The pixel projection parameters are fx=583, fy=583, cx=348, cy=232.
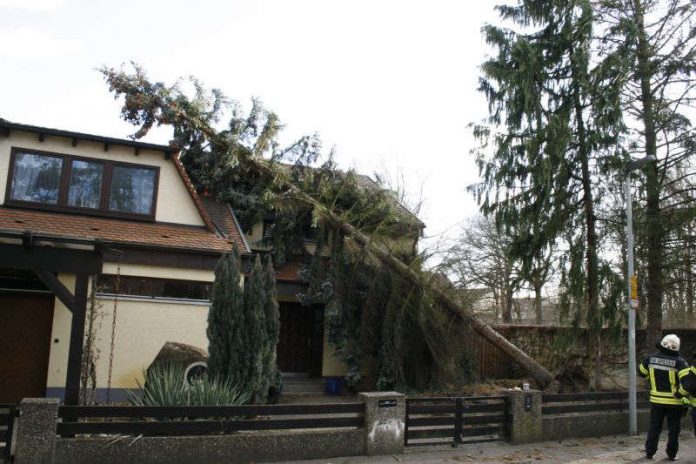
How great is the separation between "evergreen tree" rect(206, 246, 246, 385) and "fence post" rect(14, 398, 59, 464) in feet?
12.4

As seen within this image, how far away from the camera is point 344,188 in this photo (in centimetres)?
1681

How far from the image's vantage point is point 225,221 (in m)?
16.1

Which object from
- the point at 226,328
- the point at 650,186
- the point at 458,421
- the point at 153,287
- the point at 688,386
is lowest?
the point at 458,421

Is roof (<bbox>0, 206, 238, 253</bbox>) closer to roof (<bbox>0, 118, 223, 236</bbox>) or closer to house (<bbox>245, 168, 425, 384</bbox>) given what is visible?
roof (<bbox>0, 118, 223, 236</bbox>)

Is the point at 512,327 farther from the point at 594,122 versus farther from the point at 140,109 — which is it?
the point at 140,109

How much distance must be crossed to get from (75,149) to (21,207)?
1798 mm

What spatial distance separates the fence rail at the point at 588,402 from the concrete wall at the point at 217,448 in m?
3.80

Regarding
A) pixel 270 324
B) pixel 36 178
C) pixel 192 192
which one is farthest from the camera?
pixel 192 192

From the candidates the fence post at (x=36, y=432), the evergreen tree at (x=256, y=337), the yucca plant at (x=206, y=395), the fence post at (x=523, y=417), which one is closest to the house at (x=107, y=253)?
the evergreen tree at (x=256, y=337)

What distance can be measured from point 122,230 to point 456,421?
8.61 metres

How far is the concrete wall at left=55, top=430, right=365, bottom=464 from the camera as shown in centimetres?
709

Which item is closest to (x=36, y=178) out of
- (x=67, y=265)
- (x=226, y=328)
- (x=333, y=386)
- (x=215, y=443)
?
(x=67, y=265)

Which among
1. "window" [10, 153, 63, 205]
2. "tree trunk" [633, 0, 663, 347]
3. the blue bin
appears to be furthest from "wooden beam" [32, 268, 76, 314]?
"tree trunk" [633, 0, 663, 347]

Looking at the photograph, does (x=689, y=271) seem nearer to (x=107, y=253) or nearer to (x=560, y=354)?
(x=560, y=354)
